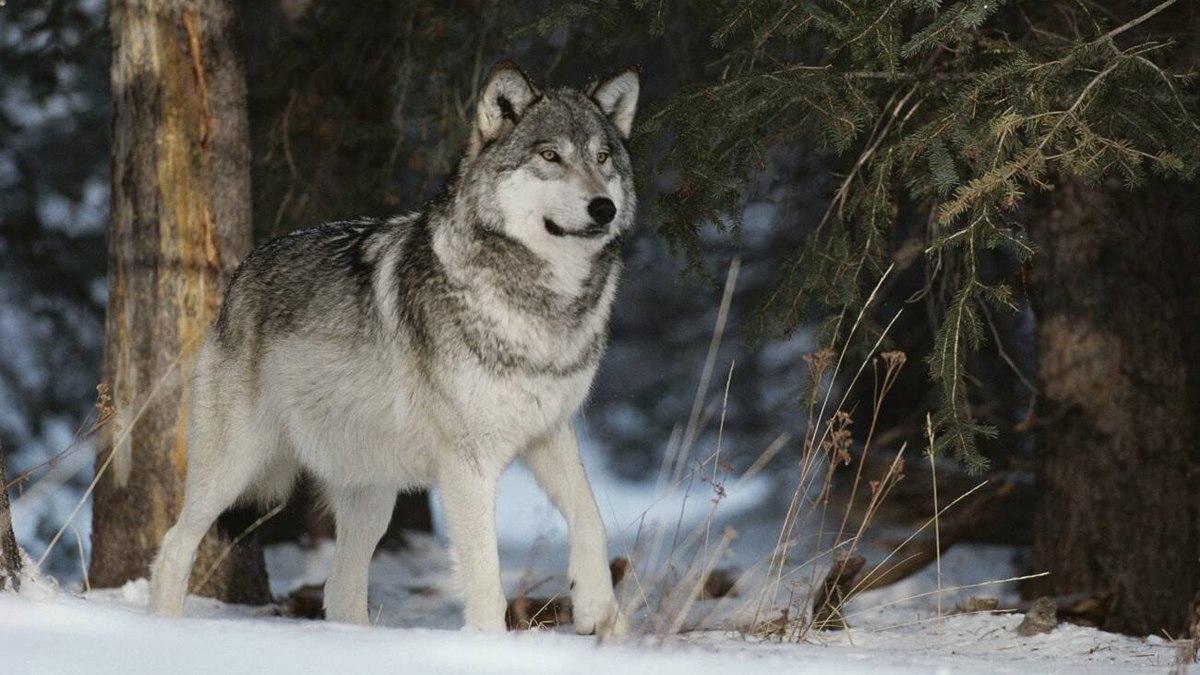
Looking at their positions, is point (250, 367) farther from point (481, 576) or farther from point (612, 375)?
point (612, 375)

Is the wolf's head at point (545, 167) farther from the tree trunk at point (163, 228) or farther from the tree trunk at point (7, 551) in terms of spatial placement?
the tree trunk at point (163, 228)

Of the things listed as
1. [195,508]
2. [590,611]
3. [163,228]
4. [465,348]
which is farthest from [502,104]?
[163,228]

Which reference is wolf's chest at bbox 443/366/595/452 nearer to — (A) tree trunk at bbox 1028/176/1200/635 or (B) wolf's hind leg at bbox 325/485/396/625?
(B) wolf's hind leg at bbox 325/485/396/625

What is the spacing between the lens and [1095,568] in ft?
22.0

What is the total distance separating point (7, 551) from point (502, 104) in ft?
7.19

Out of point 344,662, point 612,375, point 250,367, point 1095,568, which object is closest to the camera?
point 344,662

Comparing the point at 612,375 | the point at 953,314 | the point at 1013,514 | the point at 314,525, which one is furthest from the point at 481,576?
the point at 612,375

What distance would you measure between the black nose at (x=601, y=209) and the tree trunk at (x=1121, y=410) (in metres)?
3.47

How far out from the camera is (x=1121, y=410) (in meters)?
6.74

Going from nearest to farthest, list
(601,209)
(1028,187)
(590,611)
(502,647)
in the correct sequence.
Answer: (502,647)
(601,209)
(590,611)
(1028,187)

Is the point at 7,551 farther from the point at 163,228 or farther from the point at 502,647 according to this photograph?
the point at 163,228

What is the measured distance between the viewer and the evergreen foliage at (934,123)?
451 cm

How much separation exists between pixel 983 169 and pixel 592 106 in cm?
140

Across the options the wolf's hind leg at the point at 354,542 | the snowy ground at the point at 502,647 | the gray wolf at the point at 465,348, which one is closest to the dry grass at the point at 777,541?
the snowy ground at the point at 502,647
